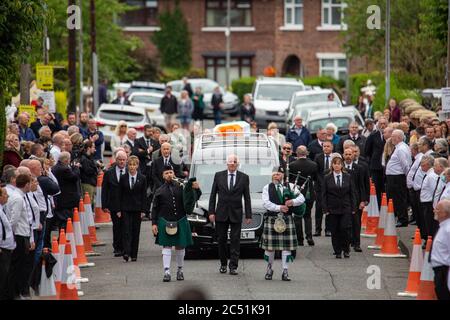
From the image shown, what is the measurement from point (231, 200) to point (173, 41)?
54198mm

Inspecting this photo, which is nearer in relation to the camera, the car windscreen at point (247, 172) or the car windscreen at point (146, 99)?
the car windscreen at point (247, 172)

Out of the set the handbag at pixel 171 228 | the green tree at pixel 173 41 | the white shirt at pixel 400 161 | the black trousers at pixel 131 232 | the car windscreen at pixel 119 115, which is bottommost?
the black trousers at pixel 131 232

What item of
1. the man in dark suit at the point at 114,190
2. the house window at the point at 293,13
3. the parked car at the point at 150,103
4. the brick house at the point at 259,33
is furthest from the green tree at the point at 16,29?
the house window at the point at 293,13

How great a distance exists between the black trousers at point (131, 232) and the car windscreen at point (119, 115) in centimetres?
2020

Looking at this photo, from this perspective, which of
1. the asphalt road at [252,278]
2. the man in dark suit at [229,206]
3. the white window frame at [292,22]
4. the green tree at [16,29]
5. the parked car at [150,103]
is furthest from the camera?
the white window frame at [292,22]

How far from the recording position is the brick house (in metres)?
74.4

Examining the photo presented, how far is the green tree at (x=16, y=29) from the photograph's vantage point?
70.2ft

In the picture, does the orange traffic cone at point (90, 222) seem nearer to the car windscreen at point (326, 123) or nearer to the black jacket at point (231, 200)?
the black jacket at point (231, 200)

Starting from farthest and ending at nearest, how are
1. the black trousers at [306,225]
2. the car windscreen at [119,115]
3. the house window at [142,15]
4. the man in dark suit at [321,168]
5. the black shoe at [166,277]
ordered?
the house window at [142,15]
the car windscreen at [119,115]
the man in dark suit at [321,168]
the black trousers at [306,225]
the black shoe at [166,277]

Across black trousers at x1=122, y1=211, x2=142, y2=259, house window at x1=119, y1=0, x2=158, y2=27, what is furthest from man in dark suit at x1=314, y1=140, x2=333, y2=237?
house window at x1=119, y1=0, x2=158, y2=27

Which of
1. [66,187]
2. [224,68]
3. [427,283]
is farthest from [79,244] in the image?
[224,68]

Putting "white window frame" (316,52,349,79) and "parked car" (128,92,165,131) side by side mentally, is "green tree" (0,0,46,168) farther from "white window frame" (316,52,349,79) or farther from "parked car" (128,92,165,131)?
"white window frame" (316,52,349,79)

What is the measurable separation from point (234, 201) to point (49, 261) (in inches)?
152

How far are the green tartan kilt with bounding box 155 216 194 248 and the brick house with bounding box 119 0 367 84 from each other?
176ft
